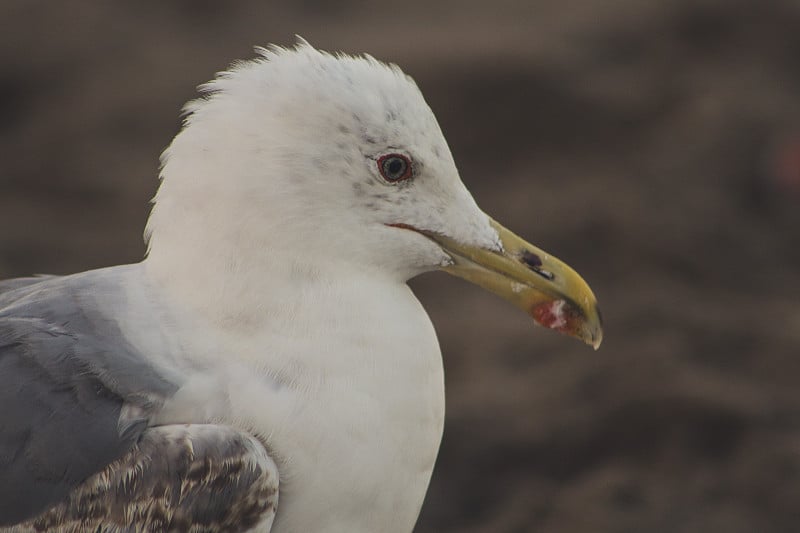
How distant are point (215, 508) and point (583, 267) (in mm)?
3924

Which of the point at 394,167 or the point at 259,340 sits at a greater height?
the point at 394,167

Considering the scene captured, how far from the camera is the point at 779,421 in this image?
5.19 m

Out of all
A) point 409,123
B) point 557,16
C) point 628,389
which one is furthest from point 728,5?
point 409,123

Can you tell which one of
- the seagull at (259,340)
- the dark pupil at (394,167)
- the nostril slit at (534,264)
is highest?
the dark pupil at (394,167)

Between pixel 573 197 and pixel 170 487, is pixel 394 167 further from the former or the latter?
pixel 573 197

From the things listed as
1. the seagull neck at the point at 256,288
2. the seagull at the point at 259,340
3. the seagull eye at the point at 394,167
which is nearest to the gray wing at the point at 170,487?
the seagull at the point at 259,340

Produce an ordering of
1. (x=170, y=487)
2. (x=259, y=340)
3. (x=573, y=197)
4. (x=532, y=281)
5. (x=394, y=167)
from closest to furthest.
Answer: (x=170, y=487) → (x=259, y=340) → (x=394, y=167) → (x=532, y=281) → (x=573, y=197)

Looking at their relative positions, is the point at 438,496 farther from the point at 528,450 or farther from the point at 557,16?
the point at 557,16

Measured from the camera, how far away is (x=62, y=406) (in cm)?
265

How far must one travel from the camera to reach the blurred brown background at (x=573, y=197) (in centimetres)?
501

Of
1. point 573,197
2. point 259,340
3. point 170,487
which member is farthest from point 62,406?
point 573,197

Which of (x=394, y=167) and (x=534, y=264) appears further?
(x=534, y=264)

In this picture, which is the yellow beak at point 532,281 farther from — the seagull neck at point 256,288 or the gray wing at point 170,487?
the gray wing at point 170,487

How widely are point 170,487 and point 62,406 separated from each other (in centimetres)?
28
